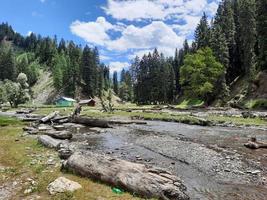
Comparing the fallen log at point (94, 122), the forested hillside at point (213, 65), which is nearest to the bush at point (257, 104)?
the forested hillside at point (213, 65)

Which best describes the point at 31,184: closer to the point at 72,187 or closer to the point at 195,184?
the point at 72,187

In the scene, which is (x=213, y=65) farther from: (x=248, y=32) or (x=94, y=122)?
(x=94, y=122)

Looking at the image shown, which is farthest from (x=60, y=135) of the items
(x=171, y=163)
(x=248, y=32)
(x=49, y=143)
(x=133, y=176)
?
(x=248, y=32)

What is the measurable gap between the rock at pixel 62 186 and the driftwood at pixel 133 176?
4.65 feet

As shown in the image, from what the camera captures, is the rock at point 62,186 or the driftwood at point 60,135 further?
the driftwood at point 60,135

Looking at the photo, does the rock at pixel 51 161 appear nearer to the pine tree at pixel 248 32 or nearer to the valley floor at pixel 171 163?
the valley floor at pixel 171 163

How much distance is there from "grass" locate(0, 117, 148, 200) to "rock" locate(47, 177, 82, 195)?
25 cm

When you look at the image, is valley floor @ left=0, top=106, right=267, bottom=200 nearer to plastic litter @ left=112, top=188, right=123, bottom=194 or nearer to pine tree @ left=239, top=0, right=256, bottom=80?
plastic litter @ left=112, top=188, right=123, bottom=194

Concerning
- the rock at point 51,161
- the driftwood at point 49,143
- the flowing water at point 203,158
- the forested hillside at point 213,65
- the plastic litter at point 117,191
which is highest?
the forested hillside at point 213,65

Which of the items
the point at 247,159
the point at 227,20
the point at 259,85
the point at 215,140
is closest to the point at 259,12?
the point at 259,85

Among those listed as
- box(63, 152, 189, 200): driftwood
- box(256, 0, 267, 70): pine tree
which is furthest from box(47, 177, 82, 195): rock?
box(256, 0, 267, 70): pine tree

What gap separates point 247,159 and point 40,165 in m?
13.9

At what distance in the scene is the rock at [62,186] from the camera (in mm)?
13891

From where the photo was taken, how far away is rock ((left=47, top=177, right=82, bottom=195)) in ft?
45.6
